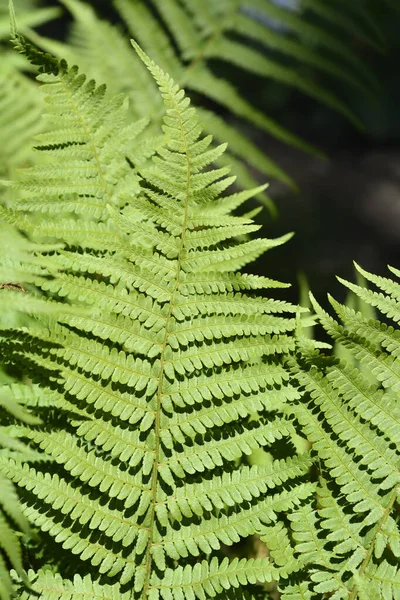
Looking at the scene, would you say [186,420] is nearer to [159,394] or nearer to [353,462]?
[159,394]

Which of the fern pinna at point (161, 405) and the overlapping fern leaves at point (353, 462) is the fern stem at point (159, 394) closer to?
the fern pinna at point (161, 405)

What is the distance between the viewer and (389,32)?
3957 millimetres

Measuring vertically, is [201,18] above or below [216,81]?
above

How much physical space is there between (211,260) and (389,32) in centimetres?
382

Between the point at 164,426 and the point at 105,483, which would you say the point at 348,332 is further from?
the point at 105,483

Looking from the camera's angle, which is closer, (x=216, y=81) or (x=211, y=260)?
(x=211, y=260)

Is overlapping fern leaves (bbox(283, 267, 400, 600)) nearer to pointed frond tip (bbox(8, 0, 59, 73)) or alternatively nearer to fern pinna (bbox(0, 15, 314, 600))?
fern pinna (bbox(0, 15, 314, 600))

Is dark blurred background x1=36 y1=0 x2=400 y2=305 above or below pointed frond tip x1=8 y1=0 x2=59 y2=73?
above

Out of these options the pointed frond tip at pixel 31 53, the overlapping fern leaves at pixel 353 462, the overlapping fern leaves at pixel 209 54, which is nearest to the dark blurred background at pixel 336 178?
the overlapping fern leaves at pixel 209 54

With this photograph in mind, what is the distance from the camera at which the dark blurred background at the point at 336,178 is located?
318cm

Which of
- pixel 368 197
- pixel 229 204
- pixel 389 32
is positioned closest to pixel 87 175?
pixel 229 204

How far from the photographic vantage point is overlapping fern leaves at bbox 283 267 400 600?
0.78 m

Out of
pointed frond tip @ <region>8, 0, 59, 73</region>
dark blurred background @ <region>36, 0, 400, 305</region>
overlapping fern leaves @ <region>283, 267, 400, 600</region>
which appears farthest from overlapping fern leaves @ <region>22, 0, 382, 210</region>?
overlapping fern leaves @ <region>283, 267, 400, 600</region>

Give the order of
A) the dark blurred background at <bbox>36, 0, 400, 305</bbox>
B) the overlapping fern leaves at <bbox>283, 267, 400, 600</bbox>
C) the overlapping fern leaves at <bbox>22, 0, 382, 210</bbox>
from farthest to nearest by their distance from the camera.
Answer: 1. the dark blurred background at <bbox>36, 0, 400, 305</bbox>
2. the overlapping fern leaves at <bbox>22, 0, 382, 210</bbox>
3. the overlapping fern leaves at <bbox>283, 267, 400, 600</bbox>
